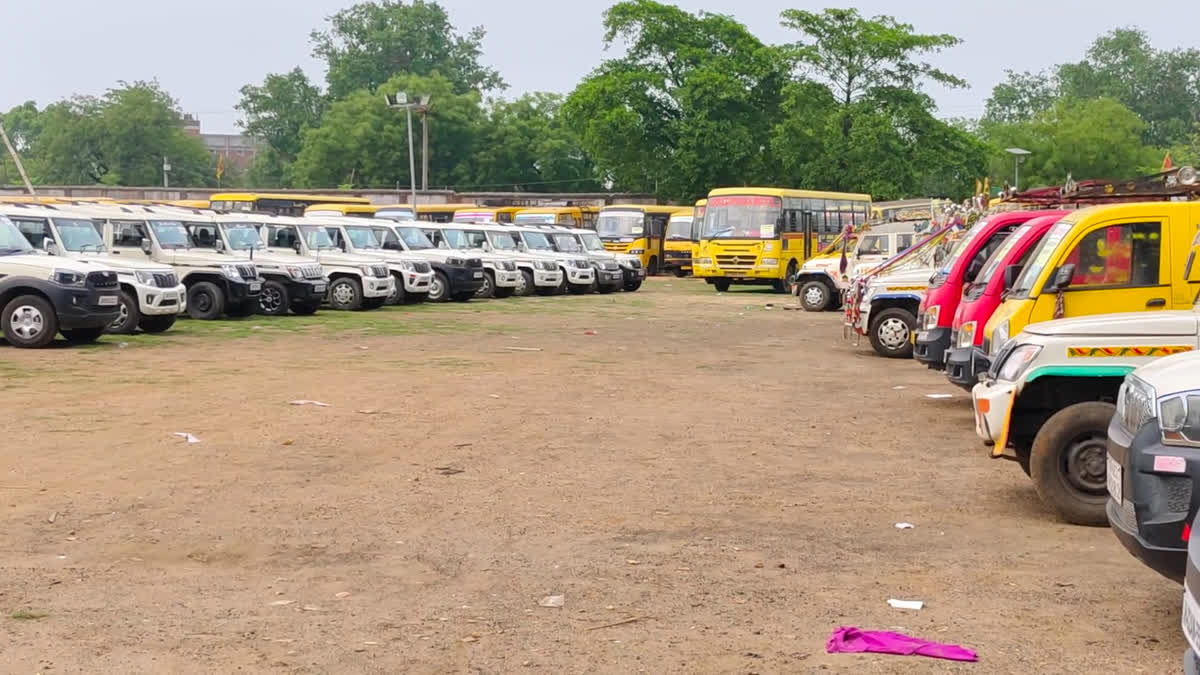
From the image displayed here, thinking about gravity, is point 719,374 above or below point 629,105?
below

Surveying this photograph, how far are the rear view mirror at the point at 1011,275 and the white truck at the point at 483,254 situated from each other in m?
24.9

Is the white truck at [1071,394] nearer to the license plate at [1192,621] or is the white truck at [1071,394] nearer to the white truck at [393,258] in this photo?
the license plate at [1192,621]

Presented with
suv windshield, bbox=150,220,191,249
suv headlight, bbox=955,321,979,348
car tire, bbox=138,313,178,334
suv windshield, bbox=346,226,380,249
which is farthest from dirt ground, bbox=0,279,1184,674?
suv windshield, bbox=346,226,380,249

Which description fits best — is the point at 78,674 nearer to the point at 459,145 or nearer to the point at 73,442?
the point at 73,442

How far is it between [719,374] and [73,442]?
8.06 metres

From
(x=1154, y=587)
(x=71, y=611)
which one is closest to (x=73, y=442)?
(x=71, y=611)

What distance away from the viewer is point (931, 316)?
49.4 feet

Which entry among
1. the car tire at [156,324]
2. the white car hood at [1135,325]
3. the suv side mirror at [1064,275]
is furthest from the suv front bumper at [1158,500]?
the car tire at [156,324]

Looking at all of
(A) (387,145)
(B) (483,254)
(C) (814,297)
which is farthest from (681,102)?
(C) (814,297)

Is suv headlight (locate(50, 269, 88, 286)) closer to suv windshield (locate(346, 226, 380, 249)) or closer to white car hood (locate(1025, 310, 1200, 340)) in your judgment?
suv windshield (locate(346, 226, 380, 249))

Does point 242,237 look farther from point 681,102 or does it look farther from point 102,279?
point 681,102

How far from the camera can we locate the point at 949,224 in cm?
2089

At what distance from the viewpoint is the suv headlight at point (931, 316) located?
49.0 ft

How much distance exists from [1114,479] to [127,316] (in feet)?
56.3
